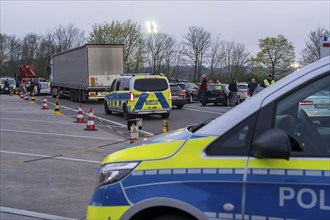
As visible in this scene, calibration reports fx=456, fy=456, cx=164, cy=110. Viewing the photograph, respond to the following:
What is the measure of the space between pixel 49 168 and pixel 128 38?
202 feet

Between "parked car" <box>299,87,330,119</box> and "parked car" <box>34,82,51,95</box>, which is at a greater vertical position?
"parked car" <box>299,87,330,119</box>

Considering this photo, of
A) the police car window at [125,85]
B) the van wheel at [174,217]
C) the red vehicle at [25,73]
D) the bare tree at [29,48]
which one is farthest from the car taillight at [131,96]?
the bare tree at [29,48]

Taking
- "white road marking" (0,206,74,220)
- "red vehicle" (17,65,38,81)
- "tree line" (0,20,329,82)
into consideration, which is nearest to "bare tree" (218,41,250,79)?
"tree line" (0,20,329,82)

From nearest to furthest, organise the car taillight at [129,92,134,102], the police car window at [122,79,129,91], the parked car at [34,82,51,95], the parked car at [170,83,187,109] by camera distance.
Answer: the car taillight at [129,92,134,102], the police car window at [122,79,129,91], the parked car at [170,83,187,109], the parked car at [34,82,51,95]

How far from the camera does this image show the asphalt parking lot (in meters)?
6.12

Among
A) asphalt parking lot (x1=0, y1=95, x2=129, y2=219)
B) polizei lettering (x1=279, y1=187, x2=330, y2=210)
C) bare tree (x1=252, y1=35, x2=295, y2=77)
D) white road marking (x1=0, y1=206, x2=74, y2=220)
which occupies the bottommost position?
asphalt parking lot (x1=0, y1=95, x2=129, y2=219)

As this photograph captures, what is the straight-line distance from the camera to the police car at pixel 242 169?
277cm

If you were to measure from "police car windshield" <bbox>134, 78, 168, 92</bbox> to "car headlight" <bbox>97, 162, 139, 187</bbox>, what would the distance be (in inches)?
619

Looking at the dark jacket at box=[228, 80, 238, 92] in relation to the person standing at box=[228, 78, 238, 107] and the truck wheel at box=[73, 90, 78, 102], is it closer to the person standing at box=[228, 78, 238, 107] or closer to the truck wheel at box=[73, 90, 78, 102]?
the person standing at box=[228, 78, 238, 107]

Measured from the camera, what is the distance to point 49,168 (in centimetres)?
880

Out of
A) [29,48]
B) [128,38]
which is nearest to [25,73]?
[128,38]

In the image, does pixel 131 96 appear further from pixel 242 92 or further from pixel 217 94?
pixel 242 92

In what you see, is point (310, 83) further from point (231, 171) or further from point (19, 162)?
point (19, 162)

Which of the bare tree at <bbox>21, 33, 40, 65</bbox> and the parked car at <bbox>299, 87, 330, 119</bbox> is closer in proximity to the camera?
the parked car at <bbox>299, 87, 330, 119</bbox>
